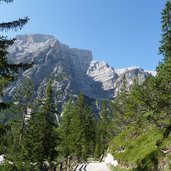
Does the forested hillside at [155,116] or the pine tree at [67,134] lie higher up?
the pine tree at [67,134]

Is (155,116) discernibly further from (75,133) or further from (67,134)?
(67,134)

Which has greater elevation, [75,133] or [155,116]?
[75,133]

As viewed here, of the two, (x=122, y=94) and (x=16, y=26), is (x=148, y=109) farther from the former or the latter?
(x=122, y=94)

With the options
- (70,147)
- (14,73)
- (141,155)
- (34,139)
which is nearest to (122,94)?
(70,147)

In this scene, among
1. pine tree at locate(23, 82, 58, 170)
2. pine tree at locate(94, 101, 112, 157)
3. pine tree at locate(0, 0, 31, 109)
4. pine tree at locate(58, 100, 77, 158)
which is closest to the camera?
pine tree at locate(0, 0, 31, 109)

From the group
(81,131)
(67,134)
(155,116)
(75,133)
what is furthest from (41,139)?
(67,134)

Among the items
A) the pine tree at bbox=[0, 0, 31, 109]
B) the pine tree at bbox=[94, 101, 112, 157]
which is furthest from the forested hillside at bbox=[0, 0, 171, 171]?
the pine tree at bbox=[94, 101, 112, 157]

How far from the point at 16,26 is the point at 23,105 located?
38855mm

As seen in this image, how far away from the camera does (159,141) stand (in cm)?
2494

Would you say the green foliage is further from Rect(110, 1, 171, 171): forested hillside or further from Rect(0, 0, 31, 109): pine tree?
Rect(0, 0, 31, 109): pine tree

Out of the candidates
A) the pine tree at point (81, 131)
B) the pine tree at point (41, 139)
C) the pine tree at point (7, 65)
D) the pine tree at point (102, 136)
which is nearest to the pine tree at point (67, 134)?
the pine tree at point (81, 131)

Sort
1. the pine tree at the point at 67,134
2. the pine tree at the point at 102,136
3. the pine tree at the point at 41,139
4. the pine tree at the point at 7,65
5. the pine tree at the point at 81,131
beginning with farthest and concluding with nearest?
1. the pine tree at the point at 102,136
2. the pine tree at the point at 67,134
3. the pine tree at the point at 81,131
4. the pine tree at the point at 41,139
5. the pine tree at the point at 7,65

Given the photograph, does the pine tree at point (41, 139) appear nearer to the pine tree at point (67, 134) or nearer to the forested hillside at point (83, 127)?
the forested hillside at point (83, 127)

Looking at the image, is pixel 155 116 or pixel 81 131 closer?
pixel 155 116
